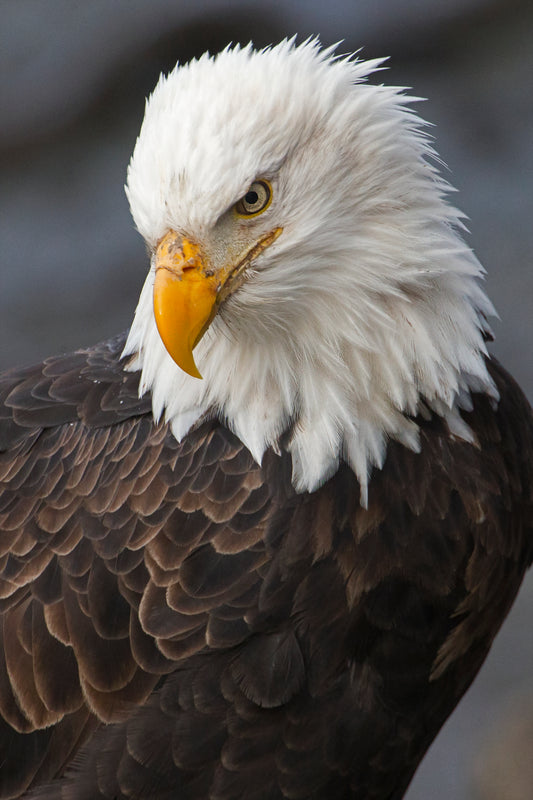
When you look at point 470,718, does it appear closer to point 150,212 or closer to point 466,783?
point 466,783

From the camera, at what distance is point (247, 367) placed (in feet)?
8.19

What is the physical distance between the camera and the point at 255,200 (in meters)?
2.26

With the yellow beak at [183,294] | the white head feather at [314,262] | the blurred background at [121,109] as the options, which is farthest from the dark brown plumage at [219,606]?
the blurred background at [121,109]

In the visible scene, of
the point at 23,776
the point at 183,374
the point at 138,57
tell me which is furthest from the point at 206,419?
the point at 138,57

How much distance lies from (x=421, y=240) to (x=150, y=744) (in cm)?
123

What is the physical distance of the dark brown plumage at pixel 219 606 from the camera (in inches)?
98.7

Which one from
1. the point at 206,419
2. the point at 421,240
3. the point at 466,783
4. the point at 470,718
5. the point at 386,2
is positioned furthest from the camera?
the point at 386,2

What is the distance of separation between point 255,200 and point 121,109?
5678 millimetres

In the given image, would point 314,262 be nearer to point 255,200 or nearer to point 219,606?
point 255,200

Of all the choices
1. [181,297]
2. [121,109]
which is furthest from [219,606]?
[121,109]

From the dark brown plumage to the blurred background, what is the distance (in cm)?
435

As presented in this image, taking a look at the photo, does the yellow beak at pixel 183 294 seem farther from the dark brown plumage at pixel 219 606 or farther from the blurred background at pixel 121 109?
the blurred background at pixel 121 109

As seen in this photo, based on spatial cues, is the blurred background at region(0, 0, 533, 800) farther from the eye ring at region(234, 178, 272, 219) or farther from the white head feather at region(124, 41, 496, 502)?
the eye ring at region(234, 178, 272, 219)

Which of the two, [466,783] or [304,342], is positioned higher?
[304,342]
